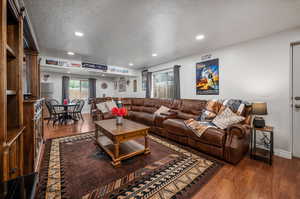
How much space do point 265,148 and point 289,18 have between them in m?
2.42

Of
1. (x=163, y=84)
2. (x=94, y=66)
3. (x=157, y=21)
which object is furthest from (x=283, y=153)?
(x=94, y=66)

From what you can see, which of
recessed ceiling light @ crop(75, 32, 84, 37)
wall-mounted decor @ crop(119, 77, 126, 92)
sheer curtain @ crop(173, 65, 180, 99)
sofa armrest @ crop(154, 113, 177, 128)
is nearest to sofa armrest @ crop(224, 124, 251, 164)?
sofa armrest @ crop(154, 113, 177, 128)

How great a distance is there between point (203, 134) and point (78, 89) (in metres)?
7.26

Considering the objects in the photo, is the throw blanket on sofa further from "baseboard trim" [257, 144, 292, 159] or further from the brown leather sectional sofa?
"baseboard trim" [257, 144, 292, 159]

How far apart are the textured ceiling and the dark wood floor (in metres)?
2.39

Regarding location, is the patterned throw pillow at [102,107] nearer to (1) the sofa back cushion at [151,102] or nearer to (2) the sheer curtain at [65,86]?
(1) the sofa back cushion at [151,102]

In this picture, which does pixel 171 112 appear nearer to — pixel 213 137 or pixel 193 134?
pixel 193 134

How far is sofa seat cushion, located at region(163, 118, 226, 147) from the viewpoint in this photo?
220cm

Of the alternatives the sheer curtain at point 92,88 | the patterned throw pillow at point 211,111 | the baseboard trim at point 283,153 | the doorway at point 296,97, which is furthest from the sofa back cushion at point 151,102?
the sheer curtain at point 92,88

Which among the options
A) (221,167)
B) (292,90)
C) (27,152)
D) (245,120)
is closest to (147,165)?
(221,167)

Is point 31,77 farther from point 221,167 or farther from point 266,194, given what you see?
point 266,194

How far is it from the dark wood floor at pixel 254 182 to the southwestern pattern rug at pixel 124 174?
13 cm

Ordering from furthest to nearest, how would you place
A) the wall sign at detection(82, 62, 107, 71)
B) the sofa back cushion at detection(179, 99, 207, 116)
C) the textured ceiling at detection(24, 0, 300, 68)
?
the wall sign at detection(82, 62, 107, 71), the sofa back cushion at detection(179, 99, 207, 116), the textured ceiling at detection(24, 0, 300, 68)

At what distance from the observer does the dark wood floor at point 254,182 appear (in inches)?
58.4
